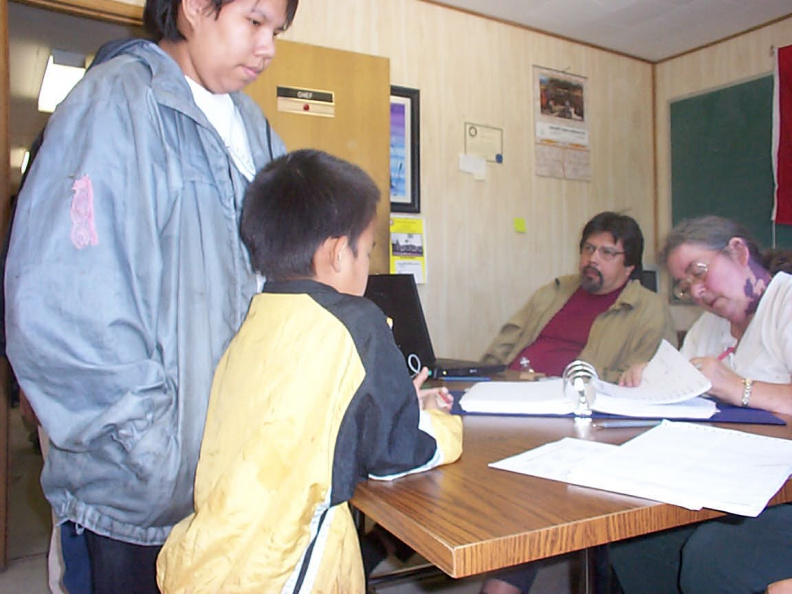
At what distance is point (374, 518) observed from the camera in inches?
30.1

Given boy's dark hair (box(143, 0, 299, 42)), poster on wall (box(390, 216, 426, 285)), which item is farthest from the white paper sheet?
poster on wall (box(390, 216, 426, 285))

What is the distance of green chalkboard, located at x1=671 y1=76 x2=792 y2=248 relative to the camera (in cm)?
349

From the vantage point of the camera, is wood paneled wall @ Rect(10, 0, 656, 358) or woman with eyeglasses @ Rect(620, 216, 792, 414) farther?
wood paneled wall @ Rect(10, 0, 656, 358)

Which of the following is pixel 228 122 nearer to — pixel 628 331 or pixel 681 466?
pixel 681 466

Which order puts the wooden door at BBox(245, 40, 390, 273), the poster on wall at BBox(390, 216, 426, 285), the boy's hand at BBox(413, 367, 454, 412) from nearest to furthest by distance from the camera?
the boy's hand at BBox(413, 367, 454, 412)
the wooden door at BBox(245, 40, 390, 273)
the poster on wall at BBox(390, 216, 426, 285)

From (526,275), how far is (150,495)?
9.84 feet

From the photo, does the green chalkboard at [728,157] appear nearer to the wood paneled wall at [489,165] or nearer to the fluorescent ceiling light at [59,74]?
the wood paneled wall at [489,165]

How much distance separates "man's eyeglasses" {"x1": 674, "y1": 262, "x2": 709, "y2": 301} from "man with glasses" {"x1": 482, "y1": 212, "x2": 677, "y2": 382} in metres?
0.53

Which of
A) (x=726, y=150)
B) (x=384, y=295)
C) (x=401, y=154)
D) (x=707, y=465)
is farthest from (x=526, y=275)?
(x=707, y=465)

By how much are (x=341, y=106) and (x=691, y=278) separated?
1670 millimetres

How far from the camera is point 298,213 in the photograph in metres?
0.97

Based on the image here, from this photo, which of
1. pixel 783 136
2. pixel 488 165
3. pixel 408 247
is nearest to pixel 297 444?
pixel 408 247

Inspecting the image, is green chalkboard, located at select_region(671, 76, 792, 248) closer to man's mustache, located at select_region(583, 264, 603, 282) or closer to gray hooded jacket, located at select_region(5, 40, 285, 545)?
man's mustache, located at select_region(583, 264, 603, 282)

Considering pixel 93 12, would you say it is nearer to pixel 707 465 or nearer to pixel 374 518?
pixel 374 518
